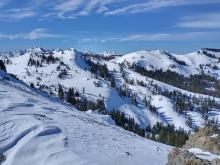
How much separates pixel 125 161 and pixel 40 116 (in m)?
20.9

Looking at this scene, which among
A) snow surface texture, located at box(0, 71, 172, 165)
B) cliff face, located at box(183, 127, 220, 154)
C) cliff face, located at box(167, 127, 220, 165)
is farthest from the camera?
cliff face, located at box(183, 127, 220, 154)

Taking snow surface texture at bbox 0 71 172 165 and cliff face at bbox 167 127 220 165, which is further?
snow surface texture at bbox 0 71 172 165

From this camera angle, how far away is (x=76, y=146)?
49406 mm

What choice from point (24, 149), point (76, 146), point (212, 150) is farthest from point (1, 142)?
point (212, 150)

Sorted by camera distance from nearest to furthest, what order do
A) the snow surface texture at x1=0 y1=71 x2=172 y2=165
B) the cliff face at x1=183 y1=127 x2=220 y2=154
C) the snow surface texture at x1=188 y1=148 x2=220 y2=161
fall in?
the snow surface texture at x1=0 y1=71 x2=172 y2=165 → the snow surface texture at x1=188 y1=148 x2=220 y2=161 → the cliff face at x1=183 y1=127 x2=220 y2=154

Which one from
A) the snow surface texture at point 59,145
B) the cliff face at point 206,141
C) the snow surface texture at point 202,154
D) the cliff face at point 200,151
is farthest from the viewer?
the cliff face at point 206,141

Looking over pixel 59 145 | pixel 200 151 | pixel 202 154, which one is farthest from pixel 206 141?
pixel 59 145

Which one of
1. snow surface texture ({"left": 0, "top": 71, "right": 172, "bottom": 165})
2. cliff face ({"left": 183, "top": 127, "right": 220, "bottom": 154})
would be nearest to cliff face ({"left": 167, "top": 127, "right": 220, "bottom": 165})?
cliff face ({"left": 183, "top": 127, "right": 220, "bottom": 154})

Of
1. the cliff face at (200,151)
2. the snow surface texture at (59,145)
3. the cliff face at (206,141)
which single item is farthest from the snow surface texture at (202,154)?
the snow surface texture at (59,145)

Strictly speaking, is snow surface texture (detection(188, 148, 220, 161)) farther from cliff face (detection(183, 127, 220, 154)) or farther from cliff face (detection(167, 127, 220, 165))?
cliff face (detection(183, 127, 220, 154))

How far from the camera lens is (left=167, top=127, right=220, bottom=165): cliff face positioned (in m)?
38.0

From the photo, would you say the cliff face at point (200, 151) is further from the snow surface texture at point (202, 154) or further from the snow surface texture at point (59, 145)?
the snow surface texture at point (59, 145)

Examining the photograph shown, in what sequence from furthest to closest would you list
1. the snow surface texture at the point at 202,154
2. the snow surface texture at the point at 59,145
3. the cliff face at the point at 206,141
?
the cliff face at the point at 206,141
the snow surface texture at the point at 202,154
the snow surface texture at the point at 59,145

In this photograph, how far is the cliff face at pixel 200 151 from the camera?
125 ft
